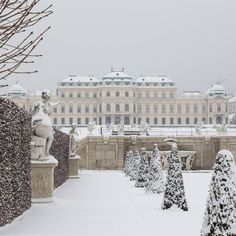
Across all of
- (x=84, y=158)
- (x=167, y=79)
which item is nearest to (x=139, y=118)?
(x=167, y=79)

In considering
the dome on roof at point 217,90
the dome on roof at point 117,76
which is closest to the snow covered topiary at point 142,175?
the dome on roof at point 217,90

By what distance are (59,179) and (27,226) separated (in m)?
7.81

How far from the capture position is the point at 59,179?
15.6 metres

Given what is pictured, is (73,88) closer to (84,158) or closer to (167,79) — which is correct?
(167,79)

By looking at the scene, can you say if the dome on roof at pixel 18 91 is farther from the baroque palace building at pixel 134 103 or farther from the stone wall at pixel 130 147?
the stone wall at pixel 130 147

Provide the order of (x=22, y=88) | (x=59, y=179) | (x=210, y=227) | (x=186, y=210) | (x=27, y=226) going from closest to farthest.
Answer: (x=210, y=227) → (x=27, y=226) → (x=186, y=210) → (x=59, y=179) → (x=22, y=88)

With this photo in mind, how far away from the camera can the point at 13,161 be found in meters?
8.33

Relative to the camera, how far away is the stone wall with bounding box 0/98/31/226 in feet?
24.6

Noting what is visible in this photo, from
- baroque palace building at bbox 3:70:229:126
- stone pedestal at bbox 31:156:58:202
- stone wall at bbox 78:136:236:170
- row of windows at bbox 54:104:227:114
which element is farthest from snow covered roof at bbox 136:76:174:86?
stone pedestal at bbox 31:156:58:202

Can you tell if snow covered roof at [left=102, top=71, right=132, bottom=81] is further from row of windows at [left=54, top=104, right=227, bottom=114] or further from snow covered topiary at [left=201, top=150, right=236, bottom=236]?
snow covered topiary at [left=201, top=150, right=236, bottom=236]

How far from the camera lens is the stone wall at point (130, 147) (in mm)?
35000

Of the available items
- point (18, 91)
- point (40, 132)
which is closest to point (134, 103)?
point (18, 91)

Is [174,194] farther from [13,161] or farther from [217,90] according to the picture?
[217,90]

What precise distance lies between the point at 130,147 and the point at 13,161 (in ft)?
91.3
